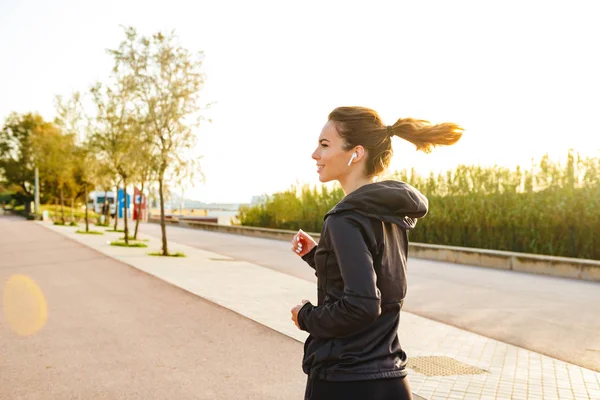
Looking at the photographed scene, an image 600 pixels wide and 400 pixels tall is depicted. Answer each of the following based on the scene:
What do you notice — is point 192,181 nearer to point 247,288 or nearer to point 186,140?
point 186,140

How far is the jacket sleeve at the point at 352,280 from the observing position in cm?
194

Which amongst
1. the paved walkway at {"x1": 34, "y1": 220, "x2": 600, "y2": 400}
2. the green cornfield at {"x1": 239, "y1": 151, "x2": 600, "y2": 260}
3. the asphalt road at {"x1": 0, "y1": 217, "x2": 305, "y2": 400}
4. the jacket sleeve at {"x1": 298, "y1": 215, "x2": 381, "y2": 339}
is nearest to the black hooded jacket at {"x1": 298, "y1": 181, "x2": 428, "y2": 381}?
the jacket sleeve at {"x1": 298, "y1": 215, "x2": 381, "y2": 339}

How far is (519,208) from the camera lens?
16.3 meters

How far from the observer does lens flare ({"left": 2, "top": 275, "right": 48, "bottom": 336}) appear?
25.3 ft

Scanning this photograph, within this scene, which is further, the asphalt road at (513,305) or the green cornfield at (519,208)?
the green cornfield at (519,208)

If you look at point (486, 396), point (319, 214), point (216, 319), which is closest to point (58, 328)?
point (216, 319)

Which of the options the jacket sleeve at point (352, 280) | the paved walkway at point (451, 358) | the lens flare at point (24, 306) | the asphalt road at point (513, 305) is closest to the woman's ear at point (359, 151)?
the jacket sleeve at point (352, 280)

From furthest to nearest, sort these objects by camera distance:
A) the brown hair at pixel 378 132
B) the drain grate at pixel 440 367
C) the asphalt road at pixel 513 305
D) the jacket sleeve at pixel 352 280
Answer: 1. the asphalt road at pixel 513 305
2. the drain grate at pixel 440 367
3. the brown hair at pixel 378 132
4. the jacket sleeve at pixel 352 280

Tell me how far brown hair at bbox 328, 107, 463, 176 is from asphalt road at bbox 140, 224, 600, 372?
4929mm

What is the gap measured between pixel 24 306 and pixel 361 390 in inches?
330

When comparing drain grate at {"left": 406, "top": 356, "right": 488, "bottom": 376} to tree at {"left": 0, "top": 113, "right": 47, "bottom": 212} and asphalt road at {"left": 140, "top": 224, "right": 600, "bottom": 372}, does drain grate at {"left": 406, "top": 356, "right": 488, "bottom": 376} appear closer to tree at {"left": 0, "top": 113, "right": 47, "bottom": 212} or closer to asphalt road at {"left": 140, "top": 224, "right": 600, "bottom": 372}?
asphalt road at {"left": 140, "top": 224, "right": 600, "bottom": 372}

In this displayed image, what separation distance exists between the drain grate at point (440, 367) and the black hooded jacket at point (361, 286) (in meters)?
3.88

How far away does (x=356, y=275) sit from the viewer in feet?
6.37

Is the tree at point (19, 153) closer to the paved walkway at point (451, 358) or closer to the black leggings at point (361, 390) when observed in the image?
the paved walkway at point (451, 358)
